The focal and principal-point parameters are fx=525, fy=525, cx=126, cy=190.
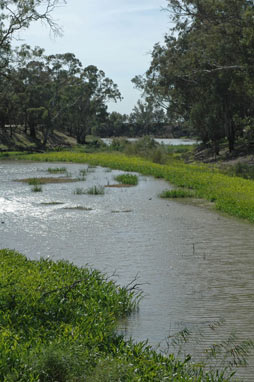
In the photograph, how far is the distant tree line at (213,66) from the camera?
25.3m

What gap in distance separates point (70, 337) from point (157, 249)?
5.90 meters

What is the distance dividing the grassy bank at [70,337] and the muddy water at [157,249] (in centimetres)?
47

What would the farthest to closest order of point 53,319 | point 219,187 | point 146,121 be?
1. point 146,121
2. point 219,187
3. point 53,319

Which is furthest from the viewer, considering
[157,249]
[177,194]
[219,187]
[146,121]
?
[146,121]

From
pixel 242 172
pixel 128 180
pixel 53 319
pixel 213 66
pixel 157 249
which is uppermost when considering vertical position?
pixel 213 66

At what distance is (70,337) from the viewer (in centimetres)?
513

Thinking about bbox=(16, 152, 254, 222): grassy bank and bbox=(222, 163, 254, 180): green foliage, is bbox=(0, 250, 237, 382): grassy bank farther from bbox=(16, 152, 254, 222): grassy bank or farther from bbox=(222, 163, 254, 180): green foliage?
bbox=(222, 163, 254, 180): green foliage

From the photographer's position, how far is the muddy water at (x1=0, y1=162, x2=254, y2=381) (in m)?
6.58

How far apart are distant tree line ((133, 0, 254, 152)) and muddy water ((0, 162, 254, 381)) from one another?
10320mm

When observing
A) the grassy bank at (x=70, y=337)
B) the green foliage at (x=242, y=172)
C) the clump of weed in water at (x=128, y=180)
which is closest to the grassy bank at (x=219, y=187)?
the clump of weed in water at (x=128, y=180)

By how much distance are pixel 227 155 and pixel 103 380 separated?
1539 inches

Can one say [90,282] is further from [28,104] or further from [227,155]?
[28,104]

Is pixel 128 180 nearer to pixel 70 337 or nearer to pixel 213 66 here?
pixel 213 66

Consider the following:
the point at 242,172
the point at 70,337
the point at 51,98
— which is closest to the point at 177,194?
the point at 242,172
